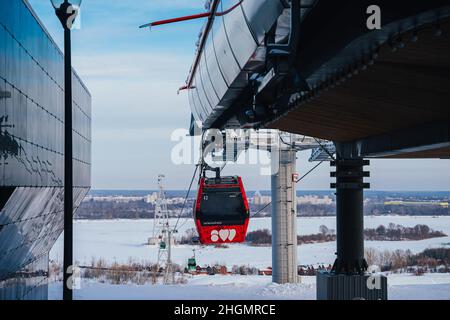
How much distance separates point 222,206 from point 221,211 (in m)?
0.16

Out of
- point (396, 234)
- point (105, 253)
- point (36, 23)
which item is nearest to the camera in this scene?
point (36, 23)

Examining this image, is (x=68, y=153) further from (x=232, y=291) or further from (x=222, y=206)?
(x=232, y=291)

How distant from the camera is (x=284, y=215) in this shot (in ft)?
154

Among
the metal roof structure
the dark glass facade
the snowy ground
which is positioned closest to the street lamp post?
the metal roof structure

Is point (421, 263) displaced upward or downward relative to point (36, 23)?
downward

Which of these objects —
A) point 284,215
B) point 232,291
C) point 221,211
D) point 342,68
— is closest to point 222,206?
point 221,211

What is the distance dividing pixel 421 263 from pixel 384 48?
73555mm

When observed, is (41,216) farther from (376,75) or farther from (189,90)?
(376,75)

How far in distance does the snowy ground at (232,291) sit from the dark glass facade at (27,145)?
5.09 meters

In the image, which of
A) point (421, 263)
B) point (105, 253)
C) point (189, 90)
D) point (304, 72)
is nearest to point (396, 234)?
point (421, 263)

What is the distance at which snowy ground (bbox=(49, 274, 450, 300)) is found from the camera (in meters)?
34.1

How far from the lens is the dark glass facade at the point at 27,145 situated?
54.1ft

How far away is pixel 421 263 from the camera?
7800 cm

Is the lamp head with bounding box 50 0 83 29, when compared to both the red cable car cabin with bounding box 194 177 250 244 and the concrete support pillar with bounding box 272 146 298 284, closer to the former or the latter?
the red cable car cabin with bounding box 194 177 250 244
